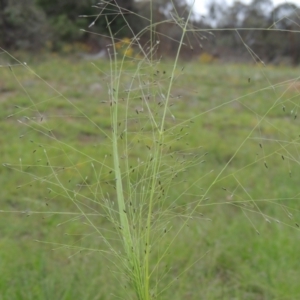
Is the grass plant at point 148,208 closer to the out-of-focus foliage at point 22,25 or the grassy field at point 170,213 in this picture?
the grassy field at point 170,213

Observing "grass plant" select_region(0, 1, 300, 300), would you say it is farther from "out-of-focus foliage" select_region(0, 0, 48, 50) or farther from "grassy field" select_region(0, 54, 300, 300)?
"out-of-focus foliage" select_region(0, 0, 48, 50)

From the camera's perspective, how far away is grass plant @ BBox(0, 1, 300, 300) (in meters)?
0.88

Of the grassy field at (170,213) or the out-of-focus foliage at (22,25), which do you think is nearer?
the grassy field at (170,213)

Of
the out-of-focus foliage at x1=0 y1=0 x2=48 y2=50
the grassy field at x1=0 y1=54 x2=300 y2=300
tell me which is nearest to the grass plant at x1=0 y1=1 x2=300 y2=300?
the grassy field at x1=0 y1=54 x2=300 y2=300

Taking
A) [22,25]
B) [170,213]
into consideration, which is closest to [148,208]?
[170,213]

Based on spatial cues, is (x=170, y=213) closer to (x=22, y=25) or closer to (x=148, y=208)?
(x=148, y=208)

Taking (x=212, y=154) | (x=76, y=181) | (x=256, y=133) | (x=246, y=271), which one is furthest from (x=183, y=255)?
(x=256, y=133)

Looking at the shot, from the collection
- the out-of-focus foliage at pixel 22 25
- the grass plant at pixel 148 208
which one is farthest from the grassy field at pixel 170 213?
the out-of-focus foliage at pixel 22 25

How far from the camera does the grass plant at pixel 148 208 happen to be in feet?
2.89

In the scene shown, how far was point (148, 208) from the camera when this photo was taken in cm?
105

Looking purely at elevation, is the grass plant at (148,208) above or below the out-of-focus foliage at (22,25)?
above

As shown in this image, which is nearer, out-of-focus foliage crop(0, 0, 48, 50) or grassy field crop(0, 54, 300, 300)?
grassy field crop(0, 54, 300, 300)

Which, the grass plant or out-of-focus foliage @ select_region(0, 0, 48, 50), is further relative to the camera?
out-of-focus foliage @ select_region(0, 0, 48, 50)

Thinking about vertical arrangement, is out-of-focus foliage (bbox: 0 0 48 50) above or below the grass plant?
below
